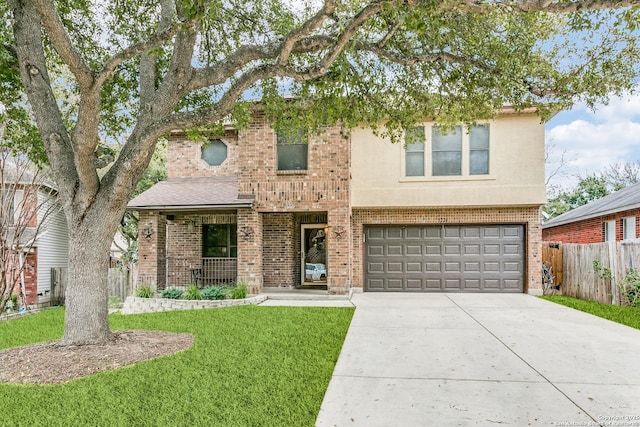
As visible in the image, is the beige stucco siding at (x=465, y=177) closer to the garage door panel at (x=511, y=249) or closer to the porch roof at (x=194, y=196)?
the garage door panel at (x=511, y=249)

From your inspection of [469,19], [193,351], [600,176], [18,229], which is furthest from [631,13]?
[600,176]

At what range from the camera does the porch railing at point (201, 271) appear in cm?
1356

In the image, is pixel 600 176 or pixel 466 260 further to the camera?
pixel 600 176

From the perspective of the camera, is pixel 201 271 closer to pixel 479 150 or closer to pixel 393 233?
pixel 393 233

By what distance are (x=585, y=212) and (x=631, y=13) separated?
15888 millimetres

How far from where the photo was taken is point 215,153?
14500 mm

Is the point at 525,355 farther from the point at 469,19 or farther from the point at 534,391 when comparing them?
the point at 469,19

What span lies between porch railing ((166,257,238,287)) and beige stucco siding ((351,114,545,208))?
4.69 m

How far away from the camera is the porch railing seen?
13562 mm

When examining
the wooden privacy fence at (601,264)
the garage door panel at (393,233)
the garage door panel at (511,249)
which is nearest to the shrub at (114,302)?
the garage door panel at (393,233)

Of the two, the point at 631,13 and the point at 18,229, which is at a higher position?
the point at 631,13

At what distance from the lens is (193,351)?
20.1ft

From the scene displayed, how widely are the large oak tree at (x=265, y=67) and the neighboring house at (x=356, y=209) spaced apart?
3.39m

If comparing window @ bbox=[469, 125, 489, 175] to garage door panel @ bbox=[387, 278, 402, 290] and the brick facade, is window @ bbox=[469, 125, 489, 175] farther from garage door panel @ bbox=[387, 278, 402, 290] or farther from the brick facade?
the brick facade
